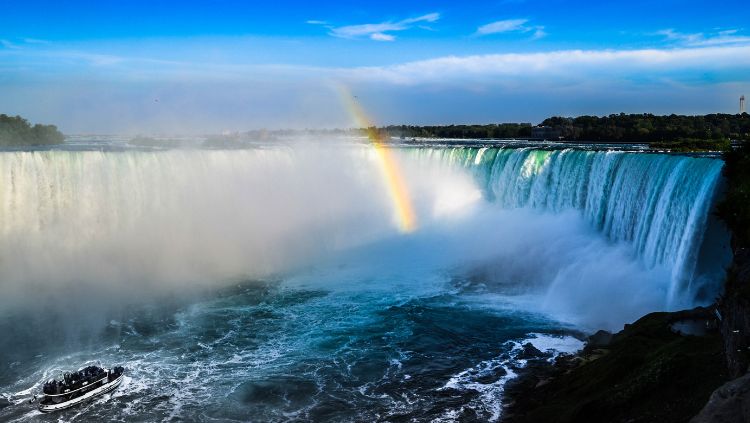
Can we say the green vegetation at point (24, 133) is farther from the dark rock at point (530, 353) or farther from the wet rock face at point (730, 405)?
the wet rock face at point (730, 405)

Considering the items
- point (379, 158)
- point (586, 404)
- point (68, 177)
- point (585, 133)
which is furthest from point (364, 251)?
point (585, 133)

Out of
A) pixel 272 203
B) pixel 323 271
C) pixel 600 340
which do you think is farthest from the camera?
pixel 272 203

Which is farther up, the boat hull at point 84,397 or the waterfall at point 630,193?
the waterfall at point 630,193

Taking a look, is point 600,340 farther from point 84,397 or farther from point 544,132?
point 544,132

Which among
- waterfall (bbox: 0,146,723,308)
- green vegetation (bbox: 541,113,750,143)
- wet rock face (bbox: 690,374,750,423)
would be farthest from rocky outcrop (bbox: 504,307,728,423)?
green vegetation (bbox: 541,113,750,143)

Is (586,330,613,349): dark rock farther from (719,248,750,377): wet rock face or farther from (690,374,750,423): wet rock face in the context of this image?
(690,374,750,423): wet rock face

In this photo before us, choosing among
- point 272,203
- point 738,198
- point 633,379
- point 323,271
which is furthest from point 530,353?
point 272,203

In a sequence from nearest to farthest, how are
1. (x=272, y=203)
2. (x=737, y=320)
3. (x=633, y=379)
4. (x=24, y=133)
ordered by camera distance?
(x=737, y=320) → (x=633, y=379) → (x=272, y=203) → (x=24, y=133)

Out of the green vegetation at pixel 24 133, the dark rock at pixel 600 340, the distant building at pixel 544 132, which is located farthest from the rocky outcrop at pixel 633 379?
the green vegetation at pixel 24 133
